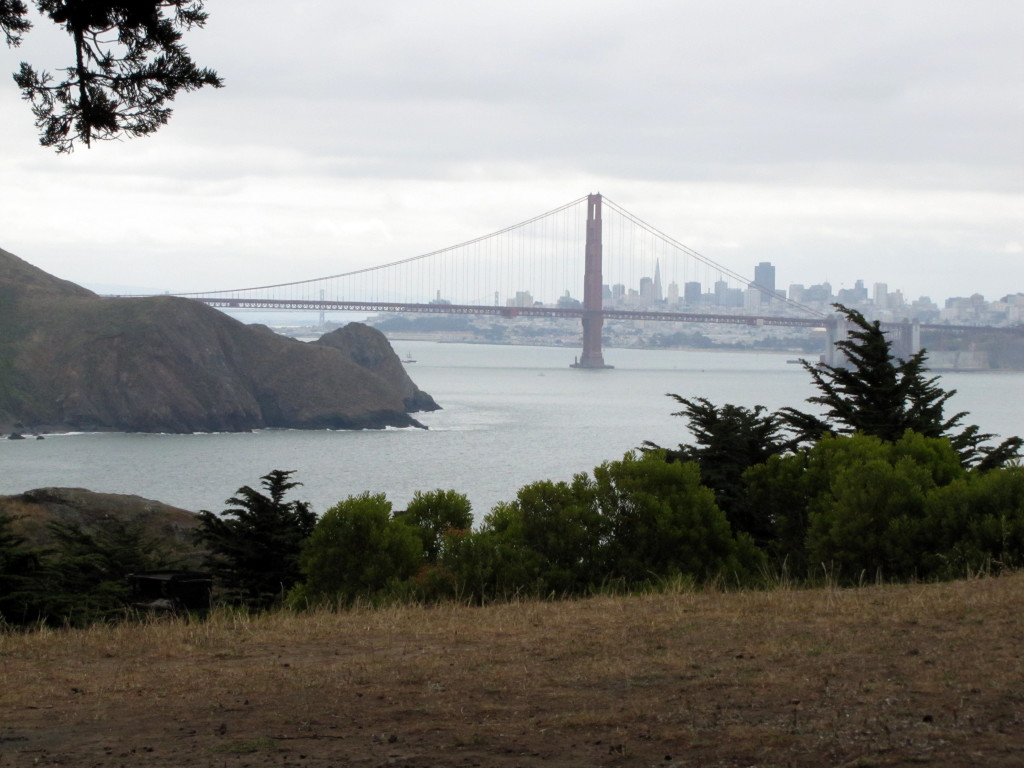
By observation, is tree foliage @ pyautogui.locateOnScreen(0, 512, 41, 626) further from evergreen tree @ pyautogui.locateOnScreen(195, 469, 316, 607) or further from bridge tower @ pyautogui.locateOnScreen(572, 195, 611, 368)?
bridge tower @ pyautogui.locateOnScreen(572, 195, 611, 368)

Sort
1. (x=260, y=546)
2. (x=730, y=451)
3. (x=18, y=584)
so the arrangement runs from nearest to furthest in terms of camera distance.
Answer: (x=18, y=584) → (x=260, y=546) → (x=730, y=451)

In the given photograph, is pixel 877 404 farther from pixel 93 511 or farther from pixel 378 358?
pixel 378 358

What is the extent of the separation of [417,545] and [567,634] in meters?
4.26

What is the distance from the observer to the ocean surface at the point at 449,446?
45750mm

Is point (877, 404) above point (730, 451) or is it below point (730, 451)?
above

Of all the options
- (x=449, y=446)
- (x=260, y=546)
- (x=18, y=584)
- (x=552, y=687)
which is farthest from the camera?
(x=449, y=446)

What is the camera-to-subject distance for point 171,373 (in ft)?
246

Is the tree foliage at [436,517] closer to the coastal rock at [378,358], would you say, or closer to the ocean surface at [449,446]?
the ocean surface at [449,446]

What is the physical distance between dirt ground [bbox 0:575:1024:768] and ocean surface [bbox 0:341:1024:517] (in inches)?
1228

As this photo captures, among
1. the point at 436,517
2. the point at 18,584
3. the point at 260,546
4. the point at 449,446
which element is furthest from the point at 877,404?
the point at 449,446

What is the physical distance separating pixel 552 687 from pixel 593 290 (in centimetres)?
9187

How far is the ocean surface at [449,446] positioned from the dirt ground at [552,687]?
31.2 meters

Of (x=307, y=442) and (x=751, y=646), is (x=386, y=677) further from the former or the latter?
(x=307, y=442)

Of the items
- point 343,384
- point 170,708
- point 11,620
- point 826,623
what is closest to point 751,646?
point 826,623
